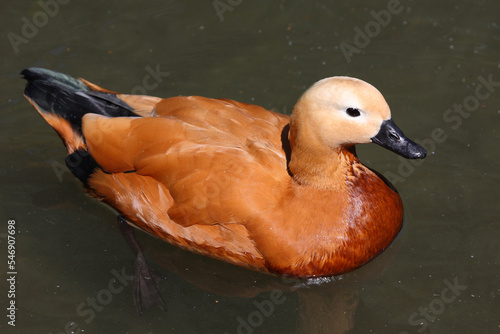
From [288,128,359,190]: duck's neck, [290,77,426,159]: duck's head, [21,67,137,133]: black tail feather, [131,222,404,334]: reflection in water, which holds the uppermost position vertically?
[21,67,137,133]: black tail feather

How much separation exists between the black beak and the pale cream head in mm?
41

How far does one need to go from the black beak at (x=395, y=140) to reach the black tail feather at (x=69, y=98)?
189 cm

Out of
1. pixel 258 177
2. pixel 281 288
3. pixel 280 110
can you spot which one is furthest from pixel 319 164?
pixel 280 110

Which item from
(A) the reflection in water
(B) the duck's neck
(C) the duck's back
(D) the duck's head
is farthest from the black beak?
(A) the reflection in water

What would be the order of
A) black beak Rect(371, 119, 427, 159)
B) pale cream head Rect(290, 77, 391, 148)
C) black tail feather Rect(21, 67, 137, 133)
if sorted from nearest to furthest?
1. pale cream head Rect(290, 77, 391, 148)
2. black beak Rect(371, 119, 427, 159)
3. black tail feather Rect(21, 67, 137, 133)

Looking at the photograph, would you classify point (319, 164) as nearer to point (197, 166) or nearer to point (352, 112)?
point (352, 112)

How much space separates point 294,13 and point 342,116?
3.00 metres

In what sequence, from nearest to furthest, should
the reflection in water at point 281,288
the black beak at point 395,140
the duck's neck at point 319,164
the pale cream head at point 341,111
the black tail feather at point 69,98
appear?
1. the pale cream head at point 341,111
2. the black beak at point 395,140
3. the duck's neck at point 319,164
4. the reflection in water at point 281,288
5. the black tail feather at point 69,98

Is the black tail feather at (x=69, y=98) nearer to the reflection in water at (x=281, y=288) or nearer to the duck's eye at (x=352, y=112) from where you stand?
the reflection in water at (x=281, y=288)

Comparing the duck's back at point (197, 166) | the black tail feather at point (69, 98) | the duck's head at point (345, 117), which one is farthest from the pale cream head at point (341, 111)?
the black tail feather at point (69, 98)

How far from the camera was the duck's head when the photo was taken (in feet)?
13.9

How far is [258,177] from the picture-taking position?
4633 mm

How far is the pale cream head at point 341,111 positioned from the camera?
4242 mm

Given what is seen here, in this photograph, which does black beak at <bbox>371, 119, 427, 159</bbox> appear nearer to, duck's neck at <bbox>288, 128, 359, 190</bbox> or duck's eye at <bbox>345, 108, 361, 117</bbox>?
duck's eye at <bbox>345, 108, 361, 117</bbox>
